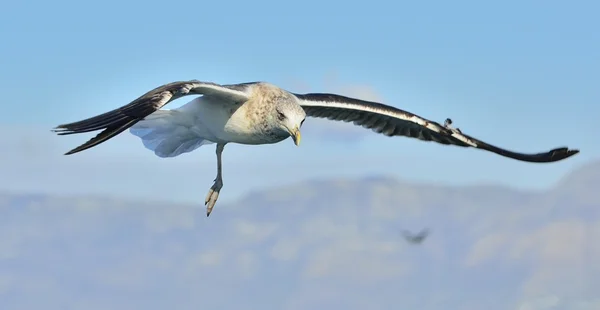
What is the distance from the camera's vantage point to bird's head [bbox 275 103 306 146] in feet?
68.7

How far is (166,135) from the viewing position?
960 inches

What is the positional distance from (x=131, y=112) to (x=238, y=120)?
11.2ft

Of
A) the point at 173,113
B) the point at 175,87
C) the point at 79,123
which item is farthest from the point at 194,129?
the point at 79,123

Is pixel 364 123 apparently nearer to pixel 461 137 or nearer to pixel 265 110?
pixel 461 137

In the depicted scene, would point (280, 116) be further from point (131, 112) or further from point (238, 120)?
point (131, 112)

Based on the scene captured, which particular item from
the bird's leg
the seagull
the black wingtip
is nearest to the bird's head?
the seagull

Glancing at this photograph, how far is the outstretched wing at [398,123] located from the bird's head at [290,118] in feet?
9.78

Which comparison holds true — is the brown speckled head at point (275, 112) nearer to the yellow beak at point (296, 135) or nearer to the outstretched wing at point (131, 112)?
the yellow beak at point (296, 135)

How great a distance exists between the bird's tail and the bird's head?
9.84ft

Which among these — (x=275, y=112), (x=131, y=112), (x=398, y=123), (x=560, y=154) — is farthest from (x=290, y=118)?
(x=560, y=154)

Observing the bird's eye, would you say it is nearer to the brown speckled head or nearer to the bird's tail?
the brown speckled head

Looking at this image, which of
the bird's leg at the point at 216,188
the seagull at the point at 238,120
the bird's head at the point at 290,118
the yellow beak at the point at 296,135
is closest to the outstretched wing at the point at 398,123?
the seagull at the point at 238,120

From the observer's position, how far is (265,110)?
2159 cm

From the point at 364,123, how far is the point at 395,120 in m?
0.70
